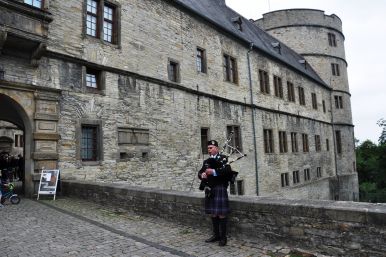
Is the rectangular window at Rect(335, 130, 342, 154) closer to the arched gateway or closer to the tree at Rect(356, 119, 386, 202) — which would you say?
the tree at Rect(356, 119, 386, 202)

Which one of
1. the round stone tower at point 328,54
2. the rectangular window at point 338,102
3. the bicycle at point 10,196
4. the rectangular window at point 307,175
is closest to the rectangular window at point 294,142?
the rectangular window at point 307,175

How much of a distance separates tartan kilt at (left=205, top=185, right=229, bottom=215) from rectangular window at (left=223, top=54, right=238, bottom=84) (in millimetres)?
14240

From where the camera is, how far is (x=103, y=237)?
5586 millimetres

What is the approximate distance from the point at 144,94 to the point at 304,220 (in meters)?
9.94

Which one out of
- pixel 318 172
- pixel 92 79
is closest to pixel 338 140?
pixel 318 172

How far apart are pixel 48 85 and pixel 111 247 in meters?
7.16

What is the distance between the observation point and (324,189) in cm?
3042

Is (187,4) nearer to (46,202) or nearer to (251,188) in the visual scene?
(251,188)

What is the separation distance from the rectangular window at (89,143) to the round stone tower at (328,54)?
1065 inches

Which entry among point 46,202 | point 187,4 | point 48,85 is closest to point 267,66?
point 187,4

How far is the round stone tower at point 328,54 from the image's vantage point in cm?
3353

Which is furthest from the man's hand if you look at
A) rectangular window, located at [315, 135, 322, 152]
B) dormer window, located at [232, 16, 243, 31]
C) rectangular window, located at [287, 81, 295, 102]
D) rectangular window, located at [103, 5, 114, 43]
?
rectangular window, located at [315, 135, 322, 152]

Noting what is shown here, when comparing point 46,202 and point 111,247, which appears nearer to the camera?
point 111,247

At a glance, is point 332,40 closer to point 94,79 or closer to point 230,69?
point 230,69
